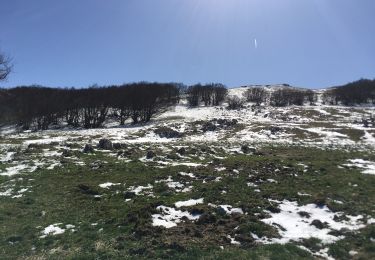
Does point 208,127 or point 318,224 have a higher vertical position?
point 208,127

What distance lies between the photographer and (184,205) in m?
16.3

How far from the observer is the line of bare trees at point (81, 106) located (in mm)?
78375

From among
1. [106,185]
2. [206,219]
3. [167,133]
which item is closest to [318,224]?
[206,219]

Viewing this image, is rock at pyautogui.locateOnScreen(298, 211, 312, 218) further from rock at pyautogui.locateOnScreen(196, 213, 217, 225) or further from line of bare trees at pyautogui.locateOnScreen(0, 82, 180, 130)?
line of bare trees at pyautogui.locateOnScreen(0, 82, 180, 130)

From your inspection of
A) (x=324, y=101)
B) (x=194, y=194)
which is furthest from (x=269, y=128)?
(x=324, y=101)

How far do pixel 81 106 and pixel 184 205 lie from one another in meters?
69.4

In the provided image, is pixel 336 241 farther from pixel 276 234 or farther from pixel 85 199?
pixel 85 199

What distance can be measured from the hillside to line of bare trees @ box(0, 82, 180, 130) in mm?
50305

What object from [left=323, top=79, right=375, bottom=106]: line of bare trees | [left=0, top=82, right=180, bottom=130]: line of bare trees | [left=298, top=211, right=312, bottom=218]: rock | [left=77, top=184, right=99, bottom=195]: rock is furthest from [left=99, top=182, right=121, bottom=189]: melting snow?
[left=323, top=79, right=375, bottom=106]: line of bare trees

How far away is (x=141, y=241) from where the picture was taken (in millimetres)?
12422

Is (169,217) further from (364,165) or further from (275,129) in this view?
(275,129)

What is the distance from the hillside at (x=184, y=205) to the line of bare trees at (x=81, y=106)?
50305 mm

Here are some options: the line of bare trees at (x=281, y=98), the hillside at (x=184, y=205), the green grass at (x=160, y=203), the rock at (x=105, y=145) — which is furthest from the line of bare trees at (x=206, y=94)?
the green grass at (x=160, y=203)

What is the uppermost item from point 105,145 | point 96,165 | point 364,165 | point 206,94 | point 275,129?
point 206,94
